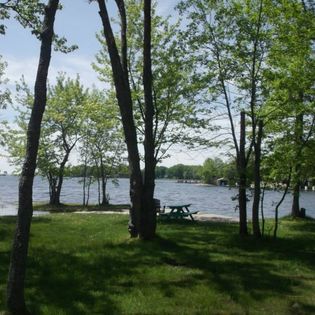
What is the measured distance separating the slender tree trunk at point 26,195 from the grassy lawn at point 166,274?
61 cm

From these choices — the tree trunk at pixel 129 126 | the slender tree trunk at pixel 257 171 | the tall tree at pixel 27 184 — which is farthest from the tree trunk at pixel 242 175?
the tall tree at pixel 27 184

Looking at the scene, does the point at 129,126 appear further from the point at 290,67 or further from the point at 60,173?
the point at 60,173

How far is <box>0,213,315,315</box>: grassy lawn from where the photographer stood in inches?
305

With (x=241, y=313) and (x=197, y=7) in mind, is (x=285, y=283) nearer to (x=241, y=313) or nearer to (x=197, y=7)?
(x=241, y=313)

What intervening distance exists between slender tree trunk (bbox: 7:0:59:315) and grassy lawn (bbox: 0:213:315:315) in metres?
0.61

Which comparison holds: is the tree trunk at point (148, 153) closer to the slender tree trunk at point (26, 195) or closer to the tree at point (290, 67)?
the tree at point (290, 67)

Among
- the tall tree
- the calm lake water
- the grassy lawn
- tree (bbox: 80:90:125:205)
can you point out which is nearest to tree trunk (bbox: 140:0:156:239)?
the grassy lawn

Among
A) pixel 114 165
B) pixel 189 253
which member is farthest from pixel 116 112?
pixel 114 165

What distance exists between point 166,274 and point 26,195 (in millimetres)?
4188

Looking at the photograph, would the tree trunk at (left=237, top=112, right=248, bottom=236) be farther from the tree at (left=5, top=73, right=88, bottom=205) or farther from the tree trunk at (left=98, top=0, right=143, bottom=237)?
the tree at (left=5, top=73, right=88, bottom=205)

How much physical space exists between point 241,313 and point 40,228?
1141 cm

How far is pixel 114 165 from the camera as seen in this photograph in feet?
131

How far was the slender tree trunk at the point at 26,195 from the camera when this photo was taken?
664 centimetres

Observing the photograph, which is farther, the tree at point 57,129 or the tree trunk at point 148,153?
the tree at point 57,129
